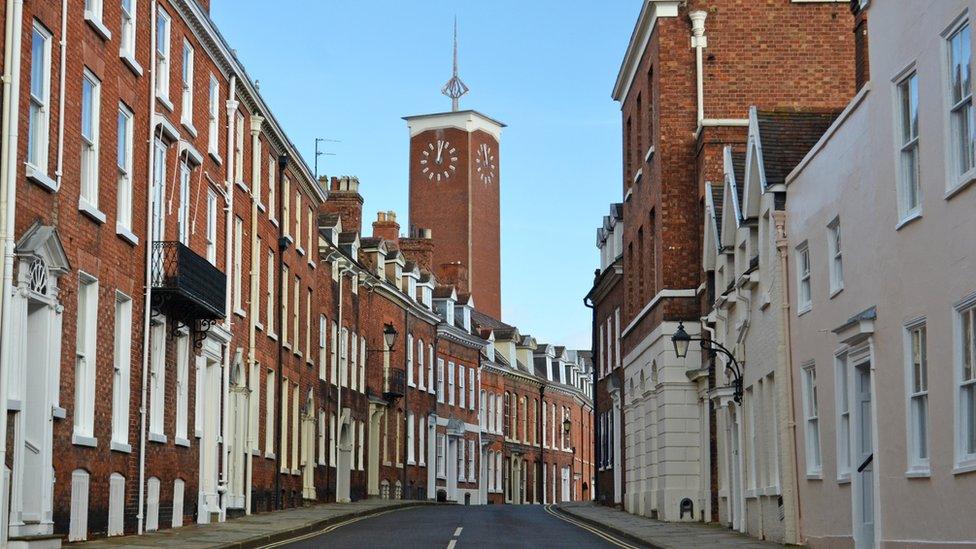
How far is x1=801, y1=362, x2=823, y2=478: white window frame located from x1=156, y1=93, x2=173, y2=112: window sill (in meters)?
12.3

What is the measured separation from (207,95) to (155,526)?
9.61 metres

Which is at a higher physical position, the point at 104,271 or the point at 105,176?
the point at 105,176

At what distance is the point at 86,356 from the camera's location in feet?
70.3

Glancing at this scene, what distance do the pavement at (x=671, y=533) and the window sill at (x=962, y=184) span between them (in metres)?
9.04

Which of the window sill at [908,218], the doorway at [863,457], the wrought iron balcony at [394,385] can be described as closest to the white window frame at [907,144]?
the window sill at [908,218]

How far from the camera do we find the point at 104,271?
872 inches

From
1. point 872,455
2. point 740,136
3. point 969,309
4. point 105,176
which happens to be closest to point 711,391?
point 740,136

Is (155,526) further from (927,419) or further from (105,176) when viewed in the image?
(927,419)

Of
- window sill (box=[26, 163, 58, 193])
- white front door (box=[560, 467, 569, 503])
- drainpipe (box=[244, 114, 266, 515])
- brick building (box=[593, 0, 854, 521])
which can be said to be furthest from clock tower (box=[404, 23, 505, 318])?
window sill (box=[26, 163, 58, 193])

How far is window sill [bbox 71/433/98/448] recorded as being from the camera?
814 inches

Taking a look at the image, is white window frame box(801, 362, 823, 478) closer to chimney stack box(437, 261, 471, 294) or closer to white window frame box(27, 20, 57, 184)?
white window frame box(27, 20, 57, 184)

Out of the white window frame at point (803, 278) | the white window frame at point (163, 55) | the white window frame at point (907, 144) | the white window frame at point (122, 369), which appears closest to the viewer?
the white window frame at point (907, 144)

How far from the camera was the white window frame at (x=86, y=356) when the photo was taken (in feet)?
69.7

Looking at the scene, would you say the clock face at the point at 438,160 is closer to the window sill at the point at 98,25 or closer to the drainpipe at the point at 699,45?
the drainpipe at the point at 699,45
